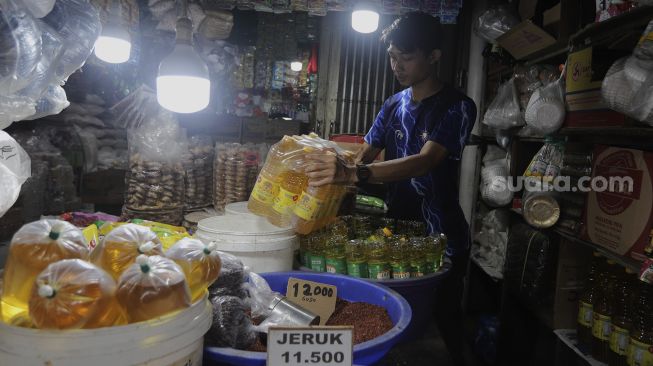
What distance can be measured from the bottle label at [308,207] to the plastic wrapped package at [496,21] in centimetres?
261

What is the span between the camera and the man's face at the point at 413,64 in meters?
2.11

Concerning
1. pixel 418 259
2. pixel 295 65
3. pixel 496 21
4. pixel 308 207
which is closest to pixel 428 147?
pixel 418 259

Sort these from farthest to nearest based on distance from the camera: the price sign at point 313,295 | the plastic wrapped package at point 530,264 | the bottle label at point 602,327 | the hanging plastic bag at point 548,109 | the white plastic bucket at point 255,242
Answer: the plastic wrapped package at point 530,264
the hanging plastic bag at point 548,109
the bottle label at point 602,327
the white plastic bucket at point 255,242
the price sign at point 313,295

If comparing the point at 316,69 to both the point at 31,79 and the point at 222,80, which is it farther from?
the point at 31,79

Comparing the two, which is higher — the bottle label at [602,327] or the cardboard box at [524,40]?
the cardboard box at [524,40]

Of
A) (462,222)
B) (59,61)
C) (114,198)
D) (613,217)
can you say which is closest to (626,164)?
(613,217)

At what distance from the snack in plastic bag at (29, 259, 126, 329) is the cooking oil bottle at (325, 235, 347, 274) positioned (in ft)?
3.05

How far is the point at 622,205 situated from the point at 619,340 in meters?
0.61

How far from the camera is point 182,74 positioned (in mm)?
1566

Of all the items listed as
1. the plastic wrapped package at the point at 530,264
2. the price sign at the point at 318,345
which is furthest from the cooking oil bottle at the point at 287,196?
the plastic wrapped package at the point at 530,264

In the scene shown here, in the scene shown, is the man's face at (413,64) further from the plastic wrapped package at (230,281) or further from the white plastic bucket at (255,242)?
the plastic wrapped package at (230,281)

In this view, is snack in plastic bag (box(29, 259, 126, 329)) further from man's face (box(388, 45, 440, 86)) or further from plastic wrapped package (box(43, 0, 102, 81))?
man's face (box(388, 45, 440, 86))

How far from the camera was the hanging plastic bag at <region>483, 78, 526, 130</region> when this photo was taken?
327cm

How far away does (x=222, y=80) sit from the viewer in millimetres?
4473
